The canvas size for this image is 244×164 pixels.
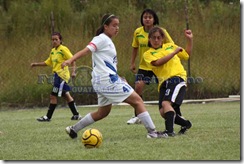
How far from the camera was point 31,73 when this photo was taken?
1573 cm

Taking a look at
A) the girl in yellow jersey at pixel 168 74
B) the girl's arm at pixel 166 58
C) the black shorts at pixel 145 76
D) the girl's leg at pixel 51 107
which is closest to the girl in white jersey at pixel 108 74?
the girl in yellow jersey at pixel 168 74

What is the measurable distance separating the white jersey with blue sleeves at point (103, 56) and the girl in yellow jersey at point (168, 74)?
58 cm

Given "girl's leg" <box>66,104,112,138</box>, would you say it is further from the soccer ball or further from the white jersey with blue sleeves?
the soccer ball

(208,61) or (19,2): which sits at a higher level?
(19,2)

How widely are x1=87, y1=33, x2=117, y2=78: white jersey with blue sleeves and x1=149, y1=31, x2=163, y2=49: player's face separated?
24.3 inches

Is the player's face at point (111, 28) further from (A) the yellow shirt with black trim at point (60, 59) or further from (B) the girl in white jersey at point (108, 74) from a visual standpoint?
(A) the yellow shirt with black trim at point (60, 59)

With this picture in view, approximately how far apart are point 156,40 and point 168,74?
408 mm

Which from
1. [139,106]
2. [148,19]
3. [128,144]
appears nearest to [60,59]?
[148,19]

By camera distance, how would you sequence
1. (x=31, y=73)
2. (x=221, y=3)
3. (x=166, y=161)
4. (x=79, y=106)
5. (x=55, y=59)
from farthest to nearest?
(x=221, y=3) < (x=31, y=73) < (x=79, y=106) < (x=55, y=59) < (x=166, y=161)

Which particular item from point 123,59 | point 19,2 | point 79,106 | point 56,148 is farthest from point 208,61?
point 56,148

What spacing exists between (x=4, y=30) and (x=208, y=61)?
19.0ft

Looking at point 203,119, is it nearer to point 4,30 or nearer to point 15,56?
point 15,56

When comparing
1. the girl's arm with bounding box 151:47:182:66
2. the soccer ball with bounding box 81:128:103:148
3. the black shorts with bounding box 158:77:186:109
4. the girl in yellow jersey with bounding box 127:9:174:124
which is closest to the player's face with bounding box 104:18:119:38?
the girl's arm with bounding box 151:47:182:66

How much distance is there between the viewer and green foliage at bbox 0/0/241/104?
1538 cm
